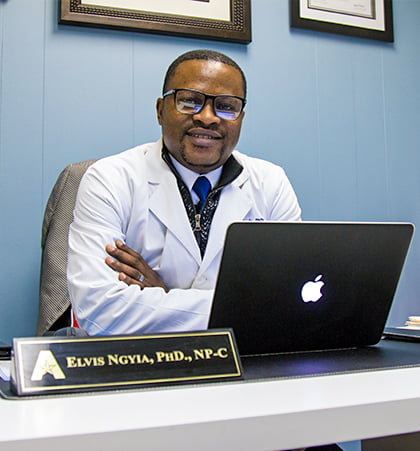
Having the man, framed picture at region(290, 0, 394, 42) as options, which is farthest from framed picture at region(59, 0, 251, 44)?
the man

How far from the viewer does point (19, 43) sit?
1888mm

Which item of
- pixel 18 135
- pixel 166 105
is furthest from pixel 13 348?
pixel 18 135

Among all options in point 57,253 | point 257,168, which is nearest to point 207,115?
point 257,168

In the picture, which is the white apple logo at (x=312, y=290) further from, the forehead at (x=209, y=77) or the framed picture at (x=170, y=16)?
the framed picture at (x=170, y=16)

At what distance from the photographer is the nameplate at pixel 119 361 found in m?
0.62

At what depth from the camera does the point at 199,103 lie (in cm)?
155

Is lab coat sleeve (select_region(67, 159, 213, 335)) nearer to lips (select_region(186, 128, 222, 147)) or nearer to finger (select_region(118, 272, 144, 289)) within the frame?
finger (select_region(118, 272, 144, 289))

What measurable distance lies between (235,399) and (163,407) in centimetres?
8

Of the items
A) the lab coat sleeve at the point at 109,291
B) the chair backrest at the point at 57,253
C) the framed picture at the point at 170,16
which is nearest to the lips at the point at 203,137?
the lab coat sleeve at the point at 109,291

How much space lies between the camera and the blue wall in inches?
73.2

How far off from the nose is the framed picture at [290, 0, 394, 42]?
0.92 m

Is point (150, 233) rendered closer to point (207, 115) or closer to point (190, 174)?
point (190, 174)

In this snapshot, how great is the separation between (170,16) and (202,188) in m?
0.79

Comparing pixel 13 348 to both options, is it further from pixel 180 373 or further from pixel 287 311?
A: pixel 287 311
